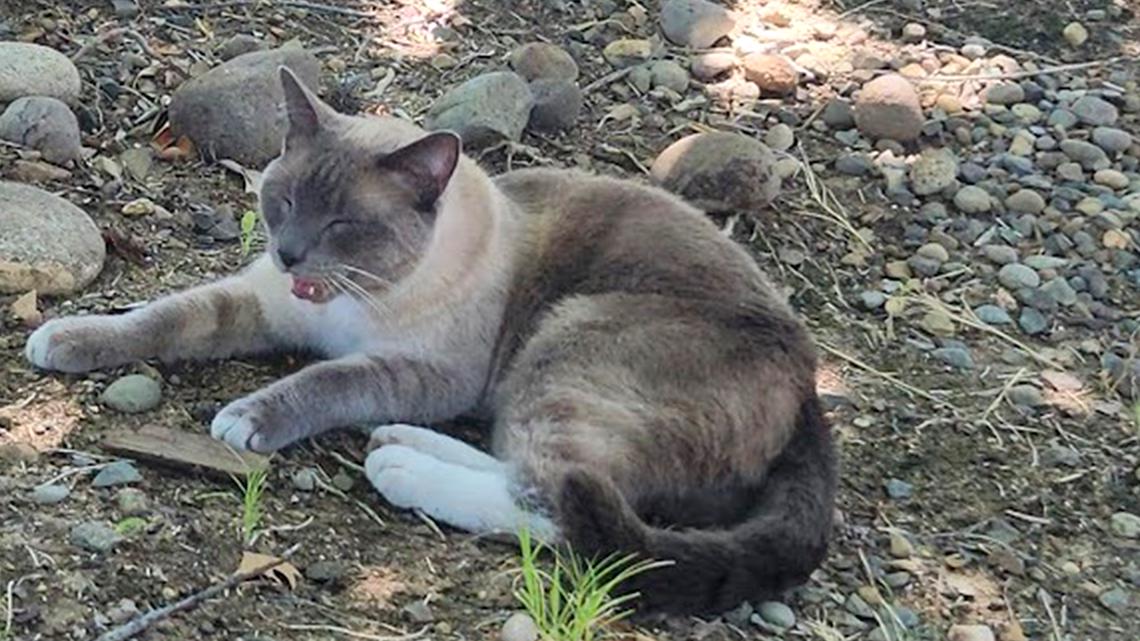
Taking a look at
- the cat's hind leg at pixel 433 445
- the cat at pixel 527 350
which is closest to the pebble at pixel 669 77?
the cat at pixel 527 350

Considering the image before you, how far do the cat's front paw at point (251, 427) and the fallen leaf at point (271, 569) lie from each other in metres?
0.35

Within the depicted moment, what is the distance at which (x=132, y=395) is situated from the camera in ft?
11.4

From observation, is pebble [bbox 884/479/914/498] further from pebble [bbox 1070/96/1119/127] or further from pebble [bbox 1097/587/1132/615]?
pebble [bbox 1070/96/1119/127]

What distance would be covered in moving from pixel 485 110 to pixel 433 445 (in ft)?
4.80

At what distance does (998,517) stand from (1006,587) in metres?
0.25

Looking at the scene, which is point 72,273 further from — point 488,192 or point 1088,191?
point 1088,191

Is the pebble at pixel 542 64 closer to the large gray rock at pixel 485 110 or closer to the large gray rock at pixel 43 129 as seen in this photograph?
the large gray rock at pixel 485 110

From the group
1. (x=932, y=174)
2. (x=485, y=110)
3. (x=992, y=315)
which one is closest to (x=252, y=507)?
(x=485, y=110)

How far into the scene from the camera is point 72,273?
3.83 metres

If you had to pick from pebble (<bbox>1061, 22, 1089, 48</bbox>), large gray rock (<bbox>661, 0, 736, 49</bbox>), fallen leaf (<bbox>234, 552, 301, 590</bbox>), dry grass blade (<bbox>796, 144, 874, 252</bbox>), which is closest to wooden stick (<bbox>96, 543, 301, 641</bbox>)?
fallen leaf (<bbox>234, 552, 301, 590</bbox>)

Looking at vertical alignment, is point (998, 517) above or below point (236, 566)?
below

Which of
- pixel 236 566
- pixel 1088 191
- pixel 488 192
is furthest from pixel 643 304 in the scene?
pixel 1088 191

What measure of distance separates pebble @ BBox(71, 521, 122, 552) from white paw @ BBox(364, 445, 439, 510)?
1.75 feet

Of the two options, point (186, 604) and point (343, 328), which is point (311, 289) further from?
point (186, 604)
